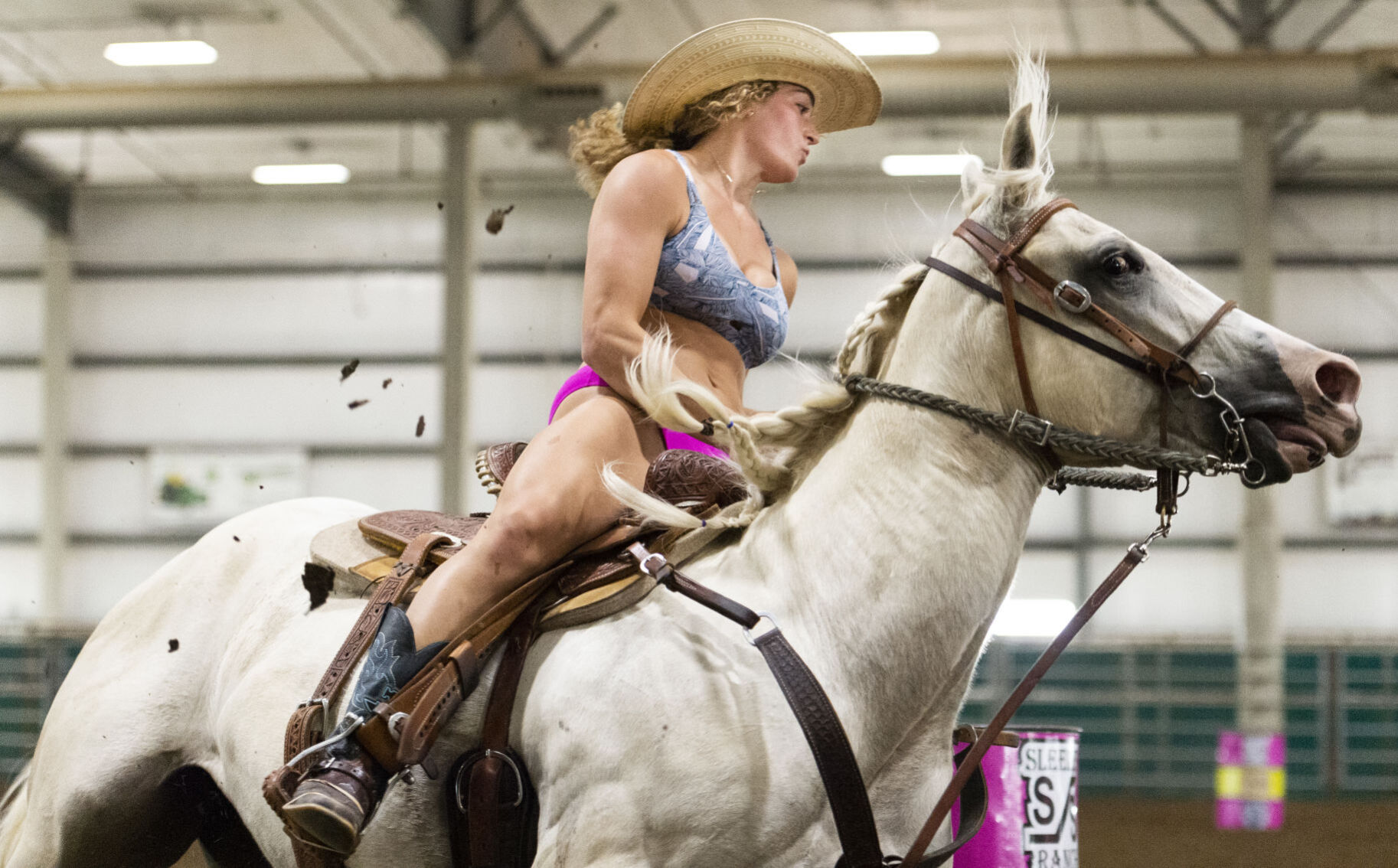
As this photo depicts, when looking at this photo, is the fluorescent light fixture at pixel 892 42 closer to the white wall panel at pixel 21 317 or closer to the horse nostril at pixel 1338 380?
the horse nostril at pixel 1338 380

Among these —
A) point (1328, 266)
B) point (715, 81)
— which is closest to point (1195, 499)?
point (1328, 266)

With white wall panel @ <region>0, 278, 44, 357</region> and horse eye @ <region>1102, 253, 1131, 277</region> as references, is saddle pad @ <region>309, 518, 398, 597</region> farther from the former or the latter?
white wall panel @ <region>0, 278, 44, 357</region>

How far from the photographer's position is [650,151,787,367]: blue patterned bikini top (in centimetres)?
207

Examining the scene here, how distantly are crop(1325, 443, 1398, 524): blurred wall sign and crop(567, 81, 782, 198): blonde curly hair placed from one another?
36.0ft

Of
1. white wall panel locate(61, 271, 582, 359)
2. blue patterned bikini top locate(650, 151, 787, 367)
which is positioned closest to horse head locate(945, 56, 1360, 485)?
blue patterned bikini top locate(650, 151, 787, 367)

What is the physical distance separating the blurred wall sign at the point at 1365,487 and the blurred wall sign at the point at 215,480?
1037 cm

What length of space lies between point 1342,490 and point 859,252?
5362 millimetres

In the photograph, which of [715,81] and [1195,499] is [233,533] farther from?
[1195,499]

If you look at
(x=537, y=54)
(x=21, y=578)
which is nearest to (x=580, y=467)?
(x=537, y=54)

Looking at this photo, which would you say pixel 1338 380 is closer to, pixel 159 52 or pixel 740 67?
pixel 740 67

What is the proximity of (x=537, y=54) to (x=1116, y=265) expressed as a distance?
971cm

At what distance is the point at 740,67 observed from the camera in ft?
7.30

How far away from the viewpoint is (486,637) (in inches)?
72.9

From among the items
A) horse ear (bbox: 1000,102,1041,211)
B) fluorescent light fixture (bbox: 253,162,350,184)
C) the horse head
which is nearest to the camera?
the horse head
